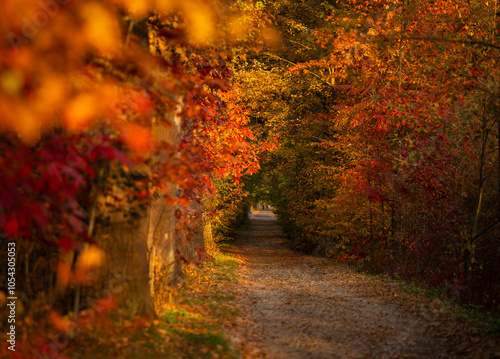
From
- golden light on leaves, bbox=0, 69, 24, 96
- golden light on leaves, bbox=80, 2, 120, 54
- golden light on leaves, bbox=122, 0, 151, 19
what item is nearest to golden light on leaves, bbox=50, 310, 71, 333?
golden light on leaves, bbox=0, 69, 24, 96

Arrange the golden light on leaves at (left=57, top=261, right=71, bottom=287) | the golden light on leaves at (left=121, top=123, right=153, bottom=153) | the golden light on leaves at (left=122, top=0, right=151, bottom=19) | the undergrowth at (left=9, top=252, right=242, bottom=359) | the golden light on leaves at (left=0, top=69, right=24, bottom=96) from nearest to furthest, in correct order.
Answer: the golden light on leaves at (left=0, top=69, right=24, bottom=96), the golden light on leaves at (left=121, top=123, right=153, bottom=153), the golden light on leaves at (left=122, top=0, right=151, bottom=19), the undergrowth at (left=9, top=252, right=242, bottom=359), the golden light on leaves at (left=57, top=261, right=71, bottom=287)

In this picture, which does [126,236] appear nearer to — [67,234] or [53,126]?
[67,234]

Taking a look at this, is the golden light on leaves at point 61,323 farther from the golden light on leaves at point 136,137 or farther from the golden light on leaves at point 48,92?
the golden light on leaves at point 48,92

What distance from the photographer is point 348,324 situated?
8.64m

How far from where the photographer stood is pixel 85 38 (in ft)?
14.9

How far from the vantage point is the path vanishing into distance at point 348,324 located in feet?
22.5

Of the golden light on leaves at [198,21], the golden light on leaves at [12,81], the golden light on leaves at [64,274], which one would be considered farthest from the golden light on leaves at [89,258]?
the golden light on leaves at [198,21]

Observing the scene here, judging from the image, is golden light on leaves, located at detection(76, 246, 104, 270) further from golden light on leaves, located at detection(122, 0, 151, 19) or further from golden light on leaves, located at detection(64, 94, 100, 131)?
golden light on leaves, located at detection(122, 0, 151, 19)

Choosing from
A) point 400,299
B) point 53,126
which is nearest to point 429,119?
point 400,299

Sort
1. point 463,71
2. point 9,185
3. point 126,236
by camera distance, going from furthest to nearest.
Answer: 1. point 463,71
2. point 126,236
3. point 9,185

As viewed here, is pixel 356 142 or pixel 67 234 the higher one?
pixel 356 142

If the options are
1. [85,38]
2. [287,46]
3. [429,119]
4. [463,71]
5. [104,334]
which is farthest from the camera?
[287,46]

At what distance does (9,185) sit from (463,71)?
8169mm

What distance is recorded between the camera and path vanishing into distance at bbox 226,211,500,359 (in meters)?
6.87
